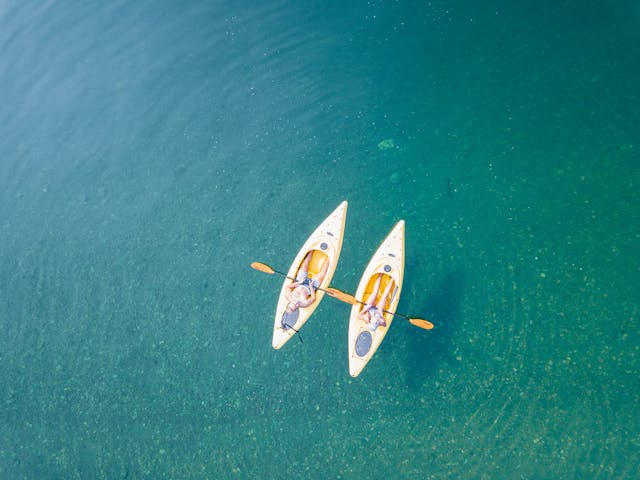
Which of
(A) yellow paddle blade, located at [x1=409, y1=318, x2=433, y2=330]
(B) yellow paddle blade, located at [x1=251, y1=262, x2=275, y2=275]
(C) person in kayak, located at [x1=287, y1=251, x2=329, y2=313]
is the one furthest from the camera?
(B) yellow paddle blade, located at [x1=251, y1=262, x2=275, y2=275]

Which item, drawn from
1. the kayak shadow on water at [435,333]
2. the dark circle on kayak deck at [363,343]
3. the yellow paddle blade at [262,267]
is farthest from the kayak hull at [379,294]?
the yellow paddle blade at [262,267]

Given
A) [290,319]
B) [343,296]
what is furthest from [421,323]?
[290,319]

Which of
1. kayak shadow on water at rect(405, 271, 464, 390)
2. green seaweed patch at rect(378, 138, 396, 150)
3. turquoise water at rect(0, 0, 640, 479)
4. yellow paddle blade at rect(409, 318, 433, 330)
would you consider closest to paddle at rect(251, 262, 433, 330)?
yellow paddle blade at rect(409, 318, 433, 330)

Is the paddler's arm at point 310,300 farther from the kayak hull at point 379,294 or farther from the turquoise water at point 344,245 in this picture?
the kayak hull at point 379,294

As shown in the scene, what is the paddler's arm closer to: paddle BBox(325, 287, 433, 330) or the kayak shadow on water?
paddle BBox(325, 287, 433, 330)

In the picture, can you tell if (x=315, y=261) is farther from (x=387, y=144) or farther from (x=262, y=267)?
(x=387, y=144)
